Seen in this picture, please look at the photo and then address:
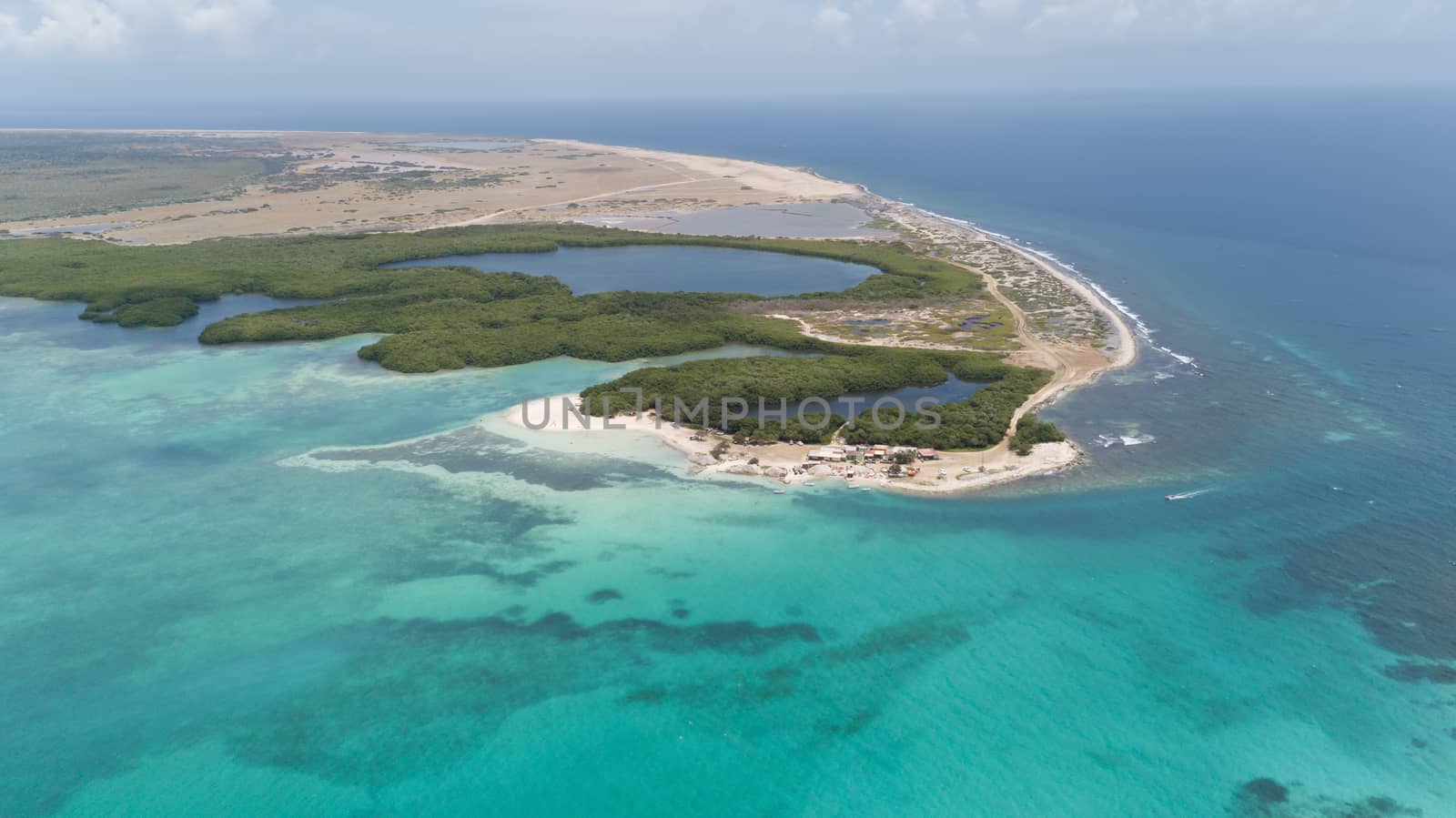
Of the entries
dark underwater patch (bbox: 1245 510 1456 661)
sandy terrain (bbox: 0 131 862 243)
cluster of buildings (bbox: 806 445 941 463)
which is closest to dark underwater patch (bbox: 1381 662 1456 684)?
dark underwater patch (bbox: 1245 510 1456 661)

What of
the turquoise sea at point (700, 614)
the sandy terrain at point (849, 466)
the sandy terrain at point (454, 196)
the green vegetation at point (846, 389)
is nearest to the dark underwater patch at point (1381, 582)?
the turquoise sea at point (700, 614)

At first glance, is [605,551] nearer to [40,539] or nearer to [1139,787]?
[1139,787]

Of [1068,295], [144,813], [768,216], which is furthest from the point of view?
[768,216]

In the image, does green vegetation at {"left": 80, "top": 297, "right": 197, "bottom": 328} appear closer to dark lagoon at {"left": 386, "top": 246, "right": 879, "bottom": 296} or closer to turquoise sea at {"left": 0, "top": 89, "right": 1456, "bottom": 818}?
turquoise sea at {"left": 0, "top": 89, "right": 1456, "bottom": 818}

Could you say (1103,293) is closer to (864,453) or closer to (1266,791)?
(864,453)

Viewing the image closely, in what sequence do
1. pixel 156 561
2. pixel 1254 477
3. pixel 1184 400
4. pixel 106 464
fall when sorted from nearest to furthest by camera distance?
1. pixel 156 561
2. pixel 1254 477
3. pixel 106 464
4. pixel 1184 400

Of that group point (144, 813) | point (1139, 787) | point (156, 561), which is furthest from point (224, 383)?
point (1139, 787)

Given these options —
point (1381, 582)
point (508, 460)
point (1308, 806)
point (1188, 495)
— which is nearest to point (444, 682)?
point (508, 460)
